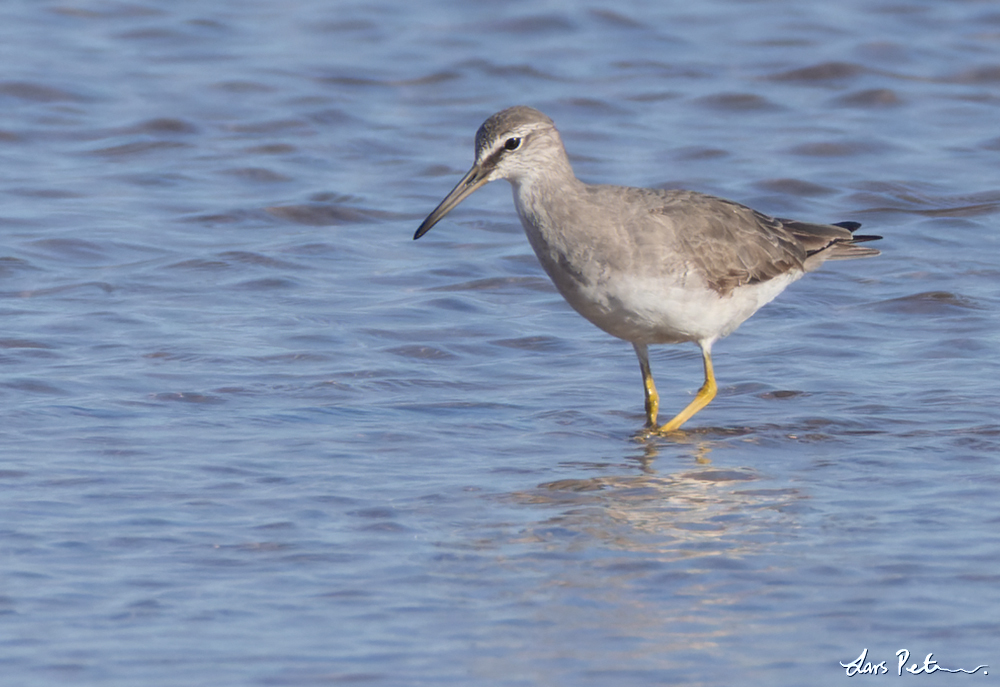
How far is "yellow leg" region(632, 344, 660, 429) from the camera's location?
9.55 m

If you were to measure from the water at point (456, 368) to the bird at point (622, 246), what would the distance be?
0.71 metres

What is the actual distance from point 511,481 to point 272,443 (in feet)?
4.78

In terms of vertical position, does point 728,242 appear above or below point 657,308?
above

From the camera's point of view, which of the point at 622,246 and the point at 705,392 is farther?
the point at 705,392

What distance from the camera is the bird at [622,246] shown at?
873 cm

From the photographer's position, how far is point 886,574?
665cm

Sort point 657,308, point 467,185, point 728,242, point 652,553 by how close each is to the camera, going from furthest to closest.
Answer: point 728,242 → point 467,185 → point 657,308 → point 652,553

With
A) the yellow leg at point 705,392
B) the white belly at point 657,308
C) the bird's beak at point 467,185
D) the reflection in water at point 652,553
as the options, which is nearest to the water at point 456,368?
the reflection in water at point 652,553

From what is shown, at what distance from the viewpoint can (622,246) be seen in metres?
8.75

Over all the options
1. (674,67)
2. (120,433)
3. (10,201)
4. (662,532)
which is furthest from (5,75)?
(662,532)

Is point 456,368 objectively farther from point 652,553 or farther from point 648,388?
point 652,553

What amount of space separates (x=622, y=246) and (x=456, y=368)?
2057 mm

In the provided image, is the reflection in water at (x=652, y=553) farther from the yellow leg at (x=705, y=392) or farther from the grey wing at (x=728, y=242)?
the grey wing at (x=728, y=242)
